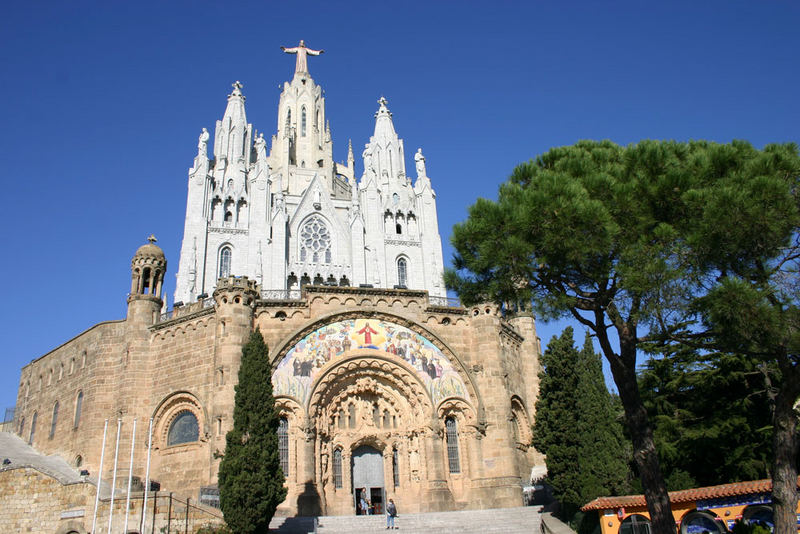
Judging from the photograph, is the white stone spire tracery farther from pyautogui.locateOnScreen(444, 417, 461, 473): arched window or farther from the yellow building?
the yellow building

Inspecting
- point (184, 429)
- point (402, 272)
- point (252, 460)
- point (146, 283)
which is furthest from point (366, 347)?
point (402, 272)

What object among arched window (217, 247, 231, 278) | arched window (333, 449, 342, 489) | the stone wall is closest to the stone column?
the stone wall

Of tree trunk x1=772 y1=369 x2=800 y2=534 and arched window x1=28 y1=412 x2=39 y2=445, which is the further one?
arched window x1=28 y1=412 x2=39 y2=445

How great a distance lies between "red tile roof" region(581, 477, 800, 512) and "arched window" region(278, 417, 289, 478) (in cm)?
957

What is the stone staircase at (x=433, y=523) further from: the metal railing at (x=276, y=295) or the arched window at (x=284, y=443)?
the metal railing at (x=276, y=295)

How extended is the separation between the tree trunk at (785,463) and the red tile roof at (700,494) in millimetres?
3938

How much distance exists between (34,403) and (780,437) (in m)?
30.2

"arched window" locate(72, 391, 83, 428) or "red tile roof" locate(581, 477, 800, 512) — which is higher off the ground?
"arched window" locate(72, 391, 83, 428)

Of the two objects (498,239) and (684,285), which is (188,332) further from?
(684,285)

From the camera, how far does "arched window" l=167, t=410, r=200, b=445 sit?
76.5ft

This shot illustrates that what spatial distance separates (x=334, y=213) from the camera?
A: 155ft

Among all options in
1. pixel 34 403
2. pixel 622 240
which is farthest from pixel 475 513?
pixel 34 403

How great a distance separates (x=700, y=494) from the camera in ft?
58.1

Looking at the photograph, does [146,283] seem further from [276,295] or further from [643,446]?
[643,446]
